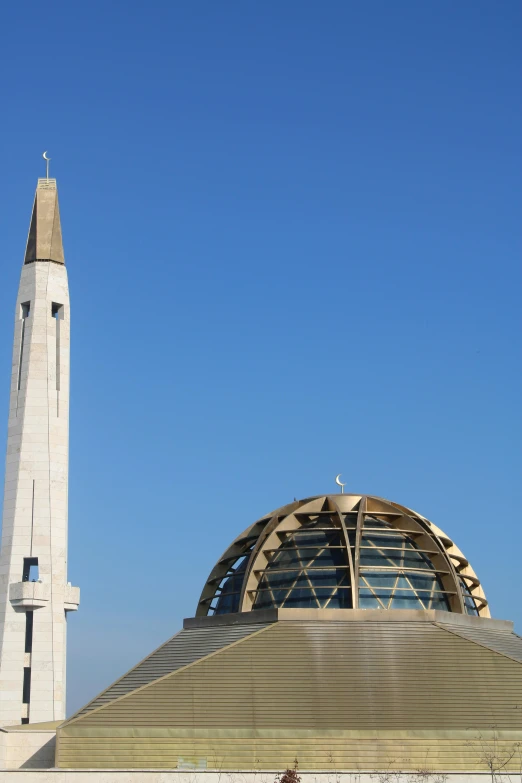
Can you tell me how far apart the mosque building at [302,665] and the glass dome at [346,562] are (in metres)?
0.08

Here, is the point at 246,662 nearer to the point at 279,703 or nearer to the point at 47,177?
the point at 279,703

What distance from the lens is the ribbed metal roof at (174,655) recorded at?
183 ft

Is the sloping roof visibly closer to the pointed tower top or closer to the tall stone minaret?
the tall stone minaret

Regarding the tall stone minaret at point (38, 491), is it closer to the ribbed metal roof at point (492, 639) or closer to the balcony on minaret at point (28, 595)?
the balcony on minaret at point (28, 595)

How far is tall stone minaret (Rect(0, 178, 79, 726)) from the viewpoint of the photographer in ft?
249

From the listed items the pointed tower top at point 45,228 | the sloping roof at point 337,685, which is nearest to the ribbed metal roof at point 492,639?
the sloping roof at point 337,685

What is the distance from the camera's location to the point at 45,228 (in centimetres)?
8362

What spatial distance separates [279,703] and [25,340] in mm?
38153

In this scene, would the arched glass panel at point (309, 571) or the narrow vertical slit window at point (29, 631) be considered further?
the narrow vertical slit window at point (29, 631)

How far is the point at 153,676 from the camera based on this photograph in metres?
56.5

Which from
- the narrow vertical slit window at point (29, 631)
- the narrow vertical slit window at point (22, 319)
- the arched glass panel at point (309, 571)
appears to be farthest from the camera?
the narrow vertical slit window at point (22, 319)

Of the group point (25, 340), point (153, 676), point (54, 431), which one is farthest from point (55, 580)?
point (153, 676)

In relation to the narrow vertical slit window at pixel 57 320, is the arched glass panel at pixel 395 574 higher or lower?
lower

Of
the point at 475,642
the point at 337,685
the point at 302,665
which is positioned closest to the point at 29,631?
the point at 302,665
